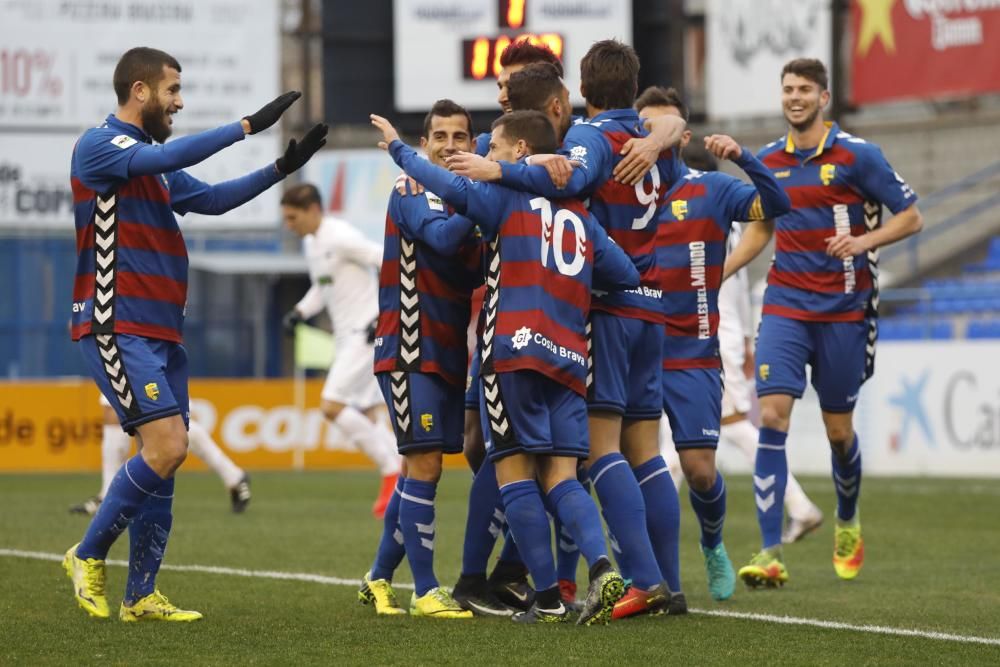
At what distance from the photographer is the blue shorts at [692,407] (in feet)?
24.4

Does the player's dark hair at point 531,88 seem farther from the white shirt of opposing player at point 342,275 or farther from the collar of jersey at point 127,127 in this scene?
the white shirt of opposing player at point 342,275

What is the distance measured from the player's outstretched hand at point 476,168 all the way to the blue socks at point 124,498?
1546 millimetres

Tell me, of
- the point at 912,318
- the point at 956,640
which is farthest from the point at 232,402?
the point at 956,640

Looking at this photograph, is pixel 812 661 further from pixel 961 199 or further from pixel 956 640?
pixel 961 199

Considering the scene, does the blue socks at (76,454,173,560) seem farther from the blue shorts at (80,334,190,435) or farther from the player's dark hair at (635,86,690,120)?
the player's dark hair at (635,86,690,120)

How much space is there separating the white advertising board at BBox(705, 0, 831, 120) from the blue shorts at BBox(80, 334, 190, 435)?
63.2 ft

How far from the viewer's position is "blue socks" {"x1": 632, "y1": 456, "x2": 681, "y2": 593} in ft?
22.7

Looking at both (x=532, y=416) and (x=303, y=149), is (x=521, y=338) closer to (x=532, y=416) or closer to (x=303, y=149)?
(x=532, y=416)

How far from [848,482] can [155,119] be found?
3820 millimetres

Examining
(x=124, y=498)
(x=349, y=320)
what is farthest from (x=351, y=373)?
(x=124, y=498)

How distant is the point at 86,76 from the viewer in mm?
25969

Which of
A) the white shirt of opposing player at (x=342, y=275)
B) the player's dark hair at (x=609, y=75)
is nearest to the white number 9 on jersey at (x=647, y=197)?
the player's dark hair at (x=609, y=75)

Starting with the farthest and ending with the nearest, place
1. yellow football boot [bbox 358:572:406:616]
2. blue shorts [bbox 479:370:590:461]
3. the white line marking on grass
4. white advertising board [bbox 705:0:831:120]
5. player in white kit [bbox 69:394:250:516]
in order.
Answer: white advertising board [bbox 705:0:831:120] < player in white kit [bbox 69:394:250:516] < yellow football boot [bbox 358:572:406:616] < blue shorts [bbox 479:370:590:461] < the white line marking on grass

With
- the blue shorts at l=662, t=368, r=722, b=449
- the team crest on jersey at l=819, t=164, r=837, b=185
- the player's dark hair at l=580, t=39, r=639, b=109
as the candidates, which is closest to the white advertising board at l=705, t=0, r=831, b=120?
the team crest on jersey at l=819, t=164, r=837, b=185
